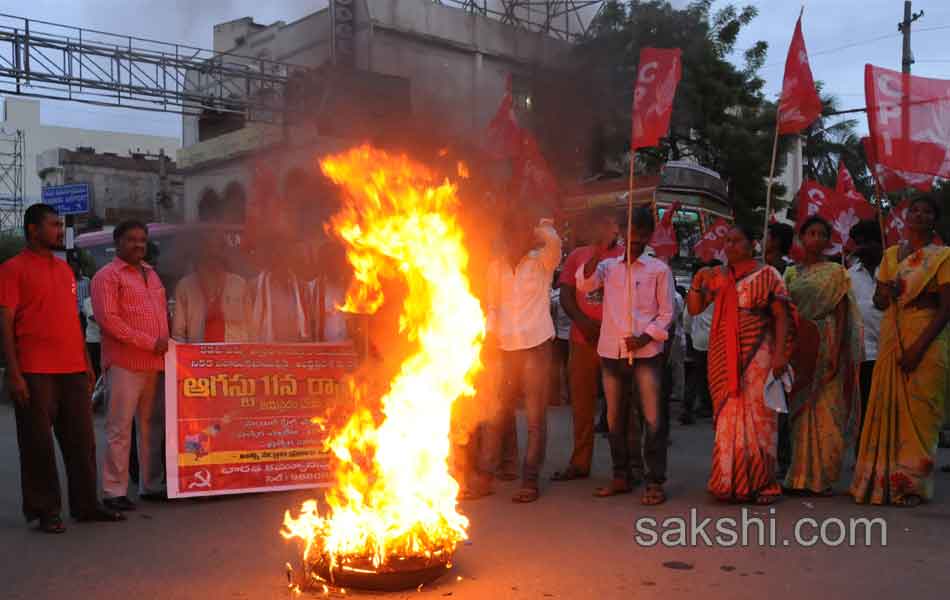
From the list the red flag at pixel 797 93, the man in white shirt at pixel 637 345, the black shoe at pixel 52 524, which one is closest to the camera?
the black shoe at pixel 52 524

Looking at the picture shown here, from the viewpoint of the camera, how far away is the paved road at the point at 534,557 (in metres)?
4.02

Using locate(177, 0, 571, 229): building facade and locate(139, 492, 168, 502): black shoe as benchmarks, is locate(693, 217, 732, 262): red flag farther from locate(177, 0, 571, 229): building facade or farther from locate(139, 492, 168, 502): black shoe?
locate(139, 492, 168, 502): black shoe

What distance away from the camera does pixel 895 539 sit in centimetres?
484

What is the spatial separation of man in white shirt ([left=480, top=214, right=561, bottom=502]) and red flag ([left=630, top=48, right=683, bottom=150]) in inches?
38.3

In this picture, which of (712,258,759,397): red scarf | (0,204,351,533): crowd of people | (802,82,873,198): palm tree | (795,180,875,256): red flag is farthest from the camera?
(802,82,873,198): palm tree

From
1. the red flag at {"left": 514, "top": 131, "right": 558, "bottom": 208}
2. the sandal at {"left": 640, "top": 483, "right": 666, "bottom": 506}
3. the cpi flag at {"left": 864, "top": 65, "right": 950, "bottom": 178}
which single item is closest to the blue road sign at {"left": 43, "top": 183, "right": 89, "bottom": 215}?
the red flag at {"left": 514, "top": 131, "right": 558, "bottom": 208}

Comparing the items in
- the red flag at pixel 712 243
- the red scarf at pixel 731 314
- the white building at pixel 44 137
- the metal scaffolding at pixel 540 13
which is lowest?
the red scarf at pixel 731 314

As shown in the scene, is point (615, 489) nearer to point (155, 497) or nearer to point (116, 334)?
point (155, 497)

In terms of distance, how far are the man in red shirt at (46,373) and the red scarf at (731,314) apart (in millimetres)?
3922

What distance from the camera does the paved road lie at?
13.2ft

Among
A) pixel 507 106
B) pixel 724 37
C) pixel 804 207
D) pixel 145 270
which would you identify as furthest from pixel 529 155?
pixel 724 37

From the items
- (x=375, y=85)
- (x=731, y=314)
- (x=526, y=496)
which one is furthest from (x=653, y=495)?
(x=375, y=85)

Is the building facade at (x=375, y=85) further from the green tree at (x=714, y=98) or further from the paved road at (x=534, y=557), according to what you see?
the green tree at (x=714, y=98)

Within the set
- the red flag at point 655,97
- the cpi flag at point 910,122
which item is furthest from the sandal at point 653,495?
the cpi flag at point 910,122
